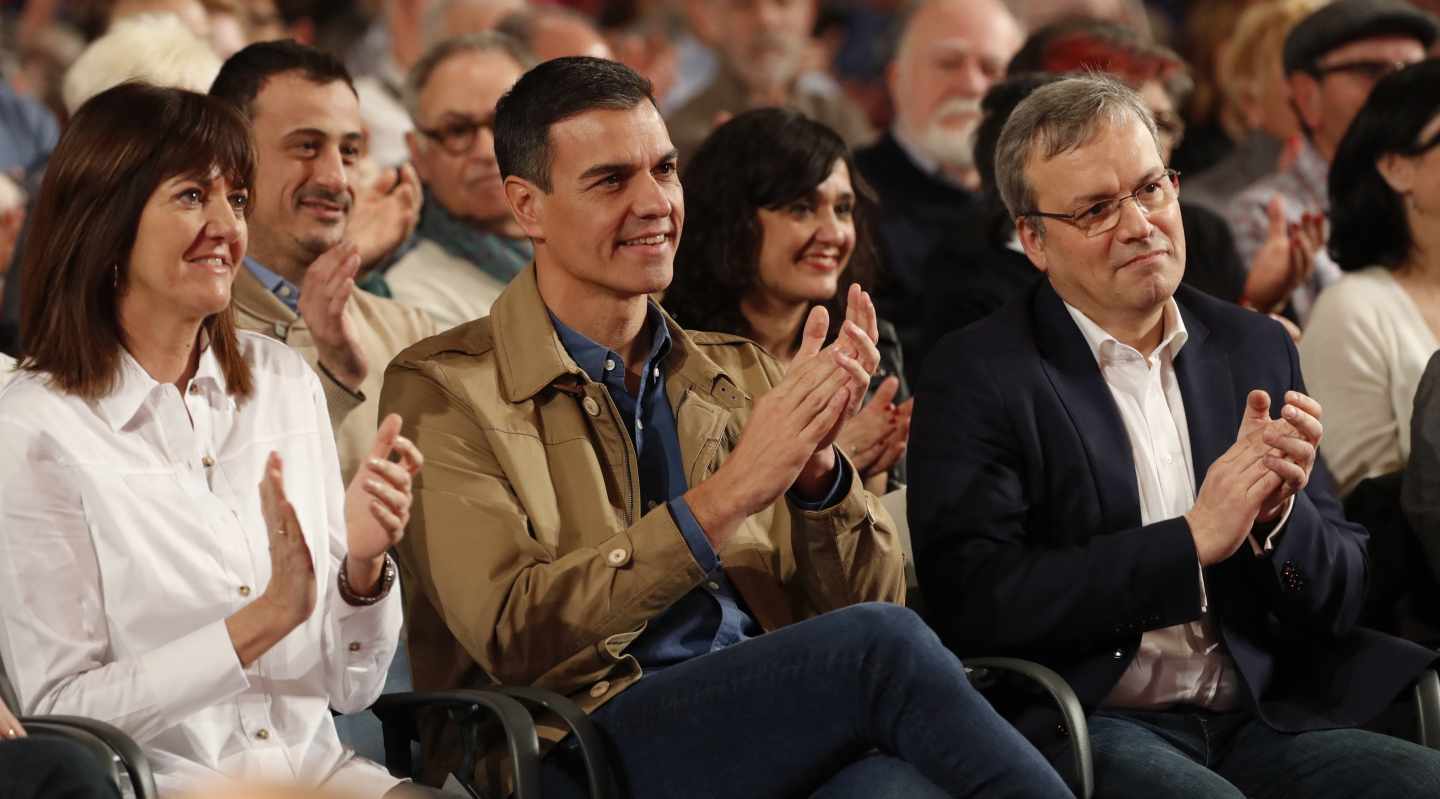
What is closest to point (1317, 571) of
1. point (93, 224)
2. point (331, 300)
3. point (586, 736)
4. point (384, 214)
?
point (586, 736)

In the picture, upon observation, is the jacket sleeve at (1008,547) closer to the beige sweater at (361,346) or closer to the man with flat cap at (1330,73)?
the beige sweater at (361,346)

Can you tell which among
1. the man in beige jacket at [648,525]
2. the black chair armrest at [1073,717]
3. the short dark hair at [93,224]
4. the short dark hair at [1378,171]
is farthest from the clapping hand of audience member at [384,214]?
the short dark hair at [1378,171]

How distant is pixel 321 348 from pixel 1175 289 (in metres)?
1.64

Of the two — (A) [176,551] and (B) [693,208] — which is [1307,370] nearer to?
(B) [693,208]

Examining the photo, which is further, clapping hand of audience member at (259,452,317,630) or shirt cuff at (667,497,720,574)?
shirt cuff at (667,497,720,574)

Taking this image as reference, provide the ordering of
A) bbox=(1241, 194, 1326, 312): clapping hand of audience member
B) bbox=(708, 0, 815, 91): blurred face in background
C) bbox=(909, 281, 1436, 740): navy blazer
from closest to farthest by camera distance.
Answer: bbox=(909, 281, 1436, 740): navy blazer < bbox=(1241, 194, 1326, 312): clapping hand of audience member < bbox=(708, 0, 815, 91): blurred face in background

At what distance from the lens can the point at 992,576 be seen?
337 centimetres

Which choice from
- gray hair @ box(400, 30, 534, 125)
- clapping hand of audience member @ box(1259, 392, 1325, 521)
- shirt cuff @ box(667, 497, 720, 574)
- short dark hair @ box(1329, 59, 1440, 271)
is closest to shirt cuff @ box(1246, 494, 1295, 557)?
clapping hand of audience member @ box(1259, 392, 1325, 521)

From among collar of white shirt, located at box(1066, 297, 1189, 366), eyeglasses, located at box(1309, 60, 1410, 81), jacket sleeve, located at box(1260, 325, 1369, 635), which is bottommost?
jacket sleeve, located at box(1260, 325, 1369, 635)

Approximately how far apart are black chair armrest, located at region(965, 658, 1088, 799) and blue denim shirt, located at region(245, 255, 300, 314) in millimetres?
1748

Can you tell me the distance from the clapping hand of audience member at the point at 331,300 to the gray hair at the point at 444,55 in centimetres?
147

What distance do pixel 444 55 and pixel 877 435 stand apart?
6.32 feet

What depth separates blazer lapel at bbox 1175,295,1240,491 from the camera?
11.5 feet

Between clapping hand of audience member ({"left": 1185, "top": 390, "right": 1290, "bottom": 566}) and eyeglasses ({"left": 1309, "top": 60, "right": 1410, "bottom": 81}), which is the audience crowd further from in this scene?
eyeglasses ({"left": 1309, "top": 60, "right": 1410, "bottom": 81})
